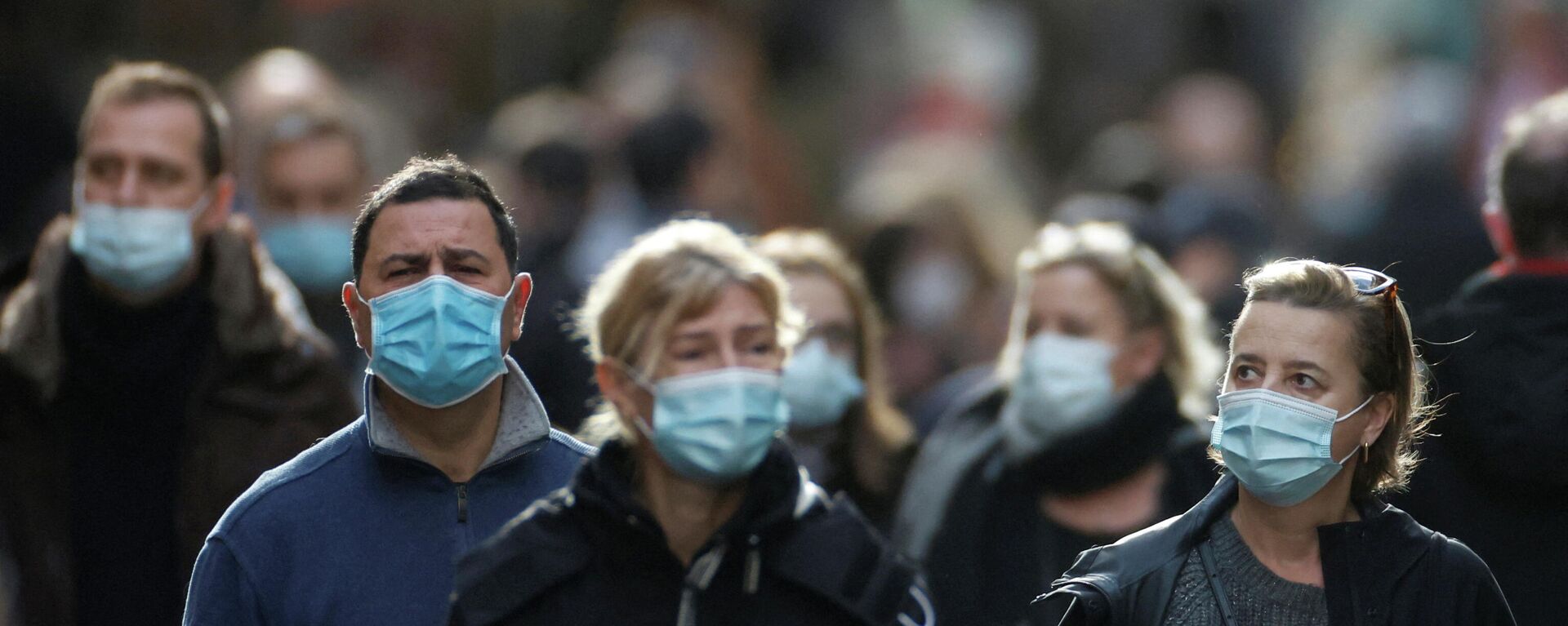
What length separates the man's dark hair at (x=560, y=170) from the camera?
26.4 feet

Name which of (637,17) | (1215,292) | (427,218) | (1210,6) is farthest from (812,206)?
(427,218)

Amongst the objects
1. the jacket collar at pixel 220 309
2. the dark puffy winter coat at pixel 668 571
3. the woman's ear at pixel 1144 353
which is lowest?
the woman's ear at pixel 1144 353

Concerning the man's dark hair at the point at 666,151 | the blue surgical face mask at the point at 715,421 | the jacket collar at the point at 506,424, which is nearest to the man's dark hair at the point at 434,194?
the jacket collar at the point at 506,424

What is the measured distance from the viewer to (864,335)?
6570 millimetres

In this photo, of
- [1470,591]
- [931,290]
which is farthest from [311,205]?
[1470,591]

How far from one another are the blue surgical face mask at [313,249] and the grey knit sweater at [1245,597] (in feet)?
14.0

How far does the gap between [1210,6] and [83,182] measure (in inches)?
361

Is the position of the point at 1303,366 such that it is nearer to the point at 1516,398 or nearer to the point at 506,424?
the point at 1516,398

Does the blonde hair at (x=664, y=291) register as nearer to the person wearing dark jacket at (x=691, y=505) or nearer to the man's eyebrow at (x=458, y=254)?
the person wearing dark jacket at (x=691, y=505)

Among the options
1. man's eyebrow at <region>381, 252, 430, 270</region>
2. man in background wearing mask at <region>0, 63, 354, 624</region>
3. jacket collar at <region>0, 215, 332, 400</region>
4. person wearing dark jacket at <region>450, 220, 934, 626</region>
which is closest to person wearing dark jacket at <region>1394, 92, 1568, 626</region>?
person wearing dark jacket at <region>450, 220, 934, 626</region>

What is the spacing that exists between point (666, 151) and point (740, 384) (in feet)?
14.6

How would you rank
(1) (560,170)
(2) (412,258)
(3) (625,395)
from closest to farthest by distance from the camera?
(3) (625,395) < (2) (412,258) < (1) (560,170)

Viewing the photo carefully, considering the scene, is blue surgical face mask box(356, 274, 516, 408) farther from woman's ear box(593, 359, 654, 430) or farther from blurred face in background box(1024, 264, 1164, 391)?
blurred face in background box(1024, 264, 1164, 391)

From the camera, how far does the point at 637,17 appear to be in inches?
494
